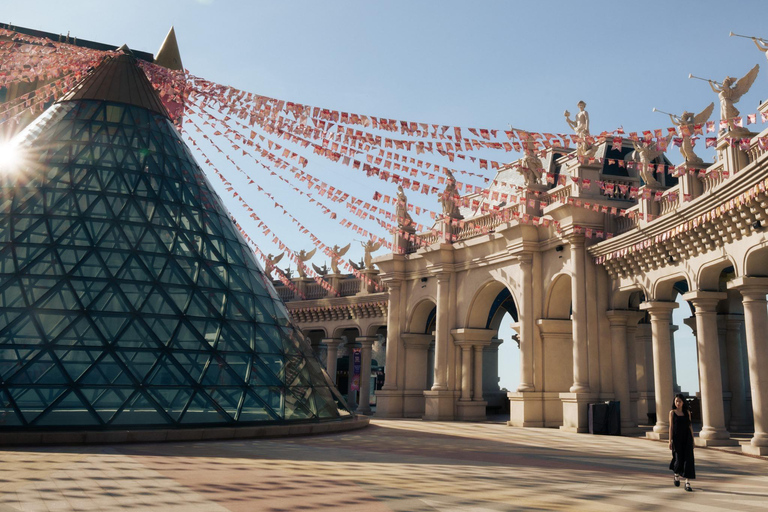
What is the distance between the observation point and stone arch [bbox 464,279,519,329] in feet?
97.2

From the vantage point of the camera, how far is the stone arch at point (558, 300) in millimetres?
25750

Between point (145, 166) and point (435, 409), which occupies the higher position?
point (145, 166)

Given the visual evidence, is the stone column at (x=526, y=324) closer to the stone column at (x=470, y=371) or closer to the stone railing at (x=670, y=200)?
the stone column at (x=470, y=371)

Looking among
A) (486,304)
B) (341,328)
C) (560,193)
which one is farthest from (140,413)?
(341,328)

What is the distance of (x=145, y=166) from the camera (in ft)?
73.7

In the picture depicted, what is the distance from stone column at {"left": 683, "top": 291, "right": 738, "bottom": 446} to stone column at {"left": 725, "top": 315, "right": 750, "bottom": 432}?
7.20 metres

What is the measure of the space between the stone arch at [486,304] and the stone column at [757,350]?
1310cm

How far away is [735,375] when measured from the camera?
25.1 m

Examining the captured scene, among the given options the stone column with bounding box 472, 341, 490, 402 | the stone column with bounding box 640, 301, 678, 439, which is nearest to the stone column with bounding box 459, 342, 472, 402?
the stone column with bounding box 472, 341, 490, 402

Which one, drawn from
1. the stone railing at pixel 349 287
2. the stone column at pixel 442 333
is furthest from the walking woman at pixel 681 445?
the stone railing at pixel 349 287

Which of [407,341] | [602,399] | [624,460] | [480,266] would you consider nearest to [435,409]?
[407,341]

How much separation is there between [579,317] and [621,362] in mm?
2104

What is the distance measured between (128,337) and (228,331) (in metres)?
2.89

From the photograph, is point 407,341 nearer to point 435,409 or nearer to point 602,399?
point 435,409
